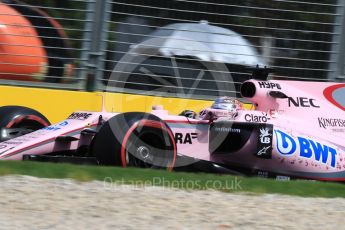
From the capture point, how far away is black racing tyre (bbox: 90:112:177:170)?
649 centimetres

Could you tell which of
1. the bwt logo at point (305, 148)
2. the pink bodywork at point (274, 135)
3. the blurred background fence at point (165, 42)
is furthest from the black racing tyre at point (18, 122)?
the bwt logo at point (305, 148)

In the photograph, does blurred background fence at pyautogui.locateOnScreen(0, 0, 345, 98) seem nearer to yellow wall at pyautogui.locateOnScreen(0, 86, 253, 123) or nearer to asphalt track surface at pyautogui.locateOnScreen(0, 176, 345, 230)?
yellow wall at pyautogui.locateOnScreen(0, 86, 253, 123)

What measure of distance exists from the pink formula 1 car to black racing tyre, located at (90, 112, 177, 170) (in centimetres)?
1

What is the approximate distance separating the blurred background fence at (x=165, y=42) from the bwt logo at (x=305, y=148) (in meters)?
2.89

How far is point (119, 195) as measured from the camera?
5.15 metres

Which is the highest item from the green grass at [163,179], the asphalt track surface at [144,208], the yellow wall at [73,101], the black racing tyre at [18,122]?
the yellow wall at [73,101]

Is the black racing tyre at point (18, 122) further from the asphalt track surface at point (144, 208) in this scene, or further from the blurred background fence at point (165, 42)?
the asphalt track surface at point (144, 208)

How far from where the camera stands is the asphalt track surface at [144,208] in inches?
179

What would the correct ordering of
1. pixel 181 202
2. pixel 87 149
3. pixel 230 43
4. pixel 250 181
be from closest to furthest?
pixel 181 202 < pixel 250 181 < pixel 87 149 < pixel 230 43

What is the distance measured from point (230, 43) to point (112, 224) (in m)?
6.25

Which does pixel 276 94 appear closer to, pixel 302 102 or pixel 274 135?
pixel 302 102

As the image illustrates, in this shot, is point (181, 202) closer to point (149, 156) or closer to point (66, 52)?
point (149, 156)

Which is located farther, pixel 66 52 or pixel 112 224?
pixel 66 52

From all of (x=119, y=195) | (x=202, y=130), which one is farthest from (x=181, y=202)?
(x=202, y=130)
